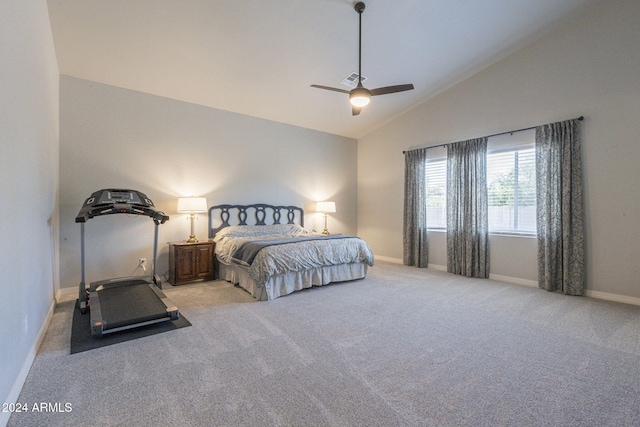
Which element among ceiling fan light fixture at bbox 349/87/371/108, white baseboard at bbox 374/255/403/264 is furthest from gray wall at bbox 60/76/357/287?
ceiling fan light fixture at bbox 349/87/371/108

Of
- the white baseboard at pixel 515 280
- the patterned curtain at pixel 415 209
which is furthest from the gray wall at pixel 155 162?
the white baseboard at pixel 515 280

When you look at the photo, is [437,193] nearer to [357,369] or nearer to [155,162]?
[357,369]

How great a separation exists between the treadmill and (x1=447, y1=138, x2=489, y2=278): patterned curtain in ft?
16.0

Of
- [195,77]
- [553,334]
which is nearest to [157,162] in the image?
[195,77]

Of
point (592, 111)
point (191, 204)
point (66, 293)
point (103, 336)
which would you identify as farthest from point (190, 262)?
point (592, 111)

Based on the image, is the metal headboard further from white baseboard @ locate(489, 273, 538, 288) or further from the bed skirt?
white baseboard @ locate(489, 273, 538, 288)

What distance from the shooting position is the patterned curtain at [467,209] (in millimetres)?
5121

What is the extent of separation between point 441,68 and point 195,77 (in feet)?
13.8

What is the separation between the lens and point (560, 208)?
426 cm

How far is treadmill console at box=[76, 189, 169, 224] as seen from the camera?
3461 millimetres

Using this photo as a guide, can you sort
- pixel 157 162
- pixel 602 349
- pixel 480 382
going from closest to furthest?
pixel 480 382
pixel 602 349
pixel 157 162

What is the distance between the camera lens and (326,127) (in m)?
6.78

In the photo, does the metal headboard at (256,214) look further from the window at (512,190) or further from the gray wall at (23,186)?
the window at (512,190)

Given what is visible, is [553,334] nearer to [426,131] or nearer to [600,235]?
[600,235]
